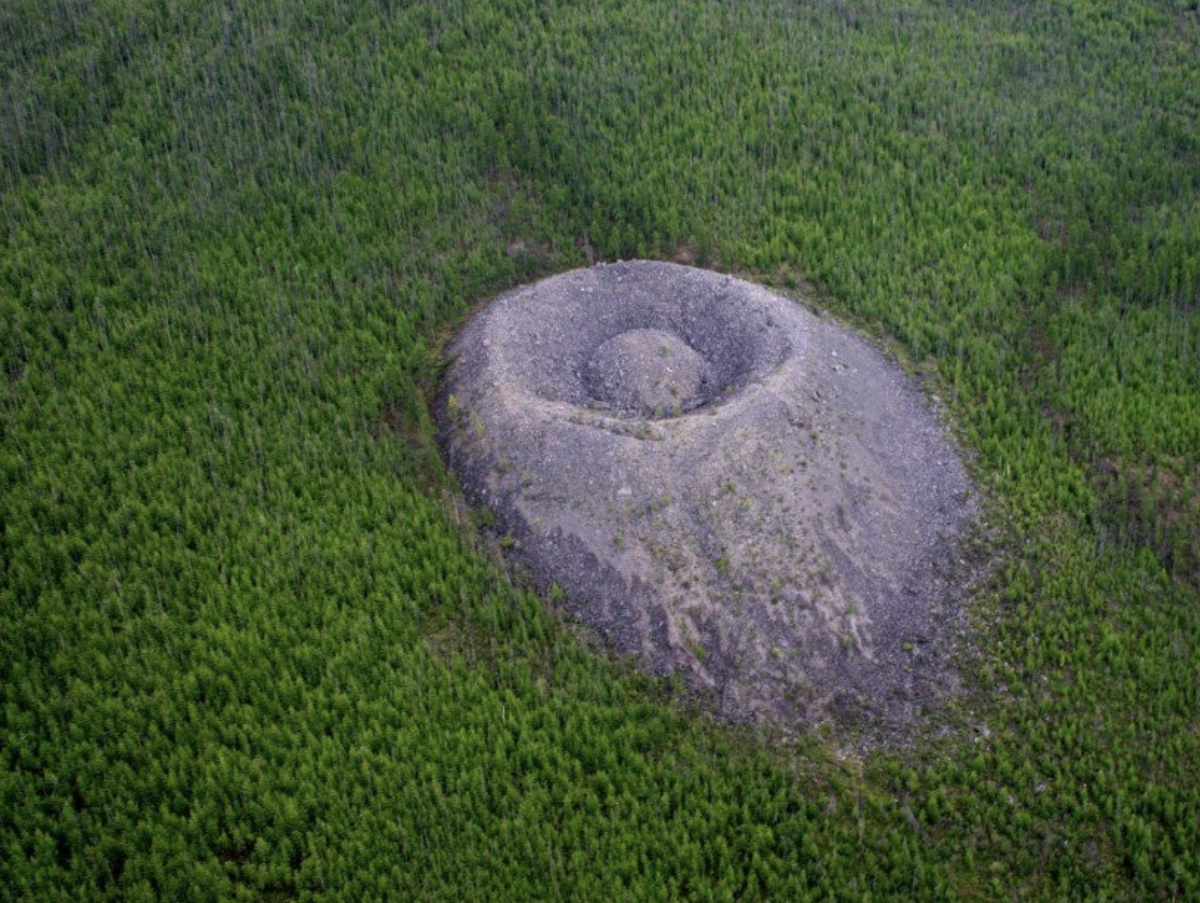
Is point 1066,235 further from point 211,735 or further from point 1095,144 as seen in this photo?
point 211,735

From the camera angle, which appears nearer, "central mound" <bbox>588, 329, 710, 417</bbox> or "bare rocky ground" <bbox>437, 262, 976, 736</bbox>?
"bare rocky ground" <bbox>437, 262, 976, 736</bbox>

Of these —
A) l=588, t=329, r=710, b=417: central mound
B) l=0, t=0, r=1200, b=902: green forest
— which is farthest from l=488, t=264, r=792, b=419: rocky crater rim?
l=0, t=0, r=1200, b=902: green forest

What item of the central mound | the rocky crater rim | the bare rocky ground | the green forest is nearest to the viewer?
the green forest

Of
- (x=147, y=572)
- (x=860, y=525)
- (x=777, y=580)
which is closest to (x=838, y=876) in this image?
(x=777, y=580)

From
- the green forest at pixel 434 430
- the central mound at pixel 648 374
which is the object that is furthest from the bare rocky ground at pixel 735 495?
the green forest at pixel 434 430

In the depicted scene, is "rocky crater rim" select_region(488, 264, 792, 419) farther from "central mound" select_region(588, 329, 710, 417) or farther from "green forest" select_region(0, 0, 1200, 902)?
"green forest" select_region(0, 0, 1200, 902)

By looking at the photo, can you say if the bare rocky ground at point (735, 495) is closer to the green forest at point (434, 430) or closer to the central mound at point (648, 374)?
the central mound at point (648, 374)

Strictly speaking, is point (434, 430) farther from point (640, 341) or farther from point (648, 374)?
point (640, 341)
